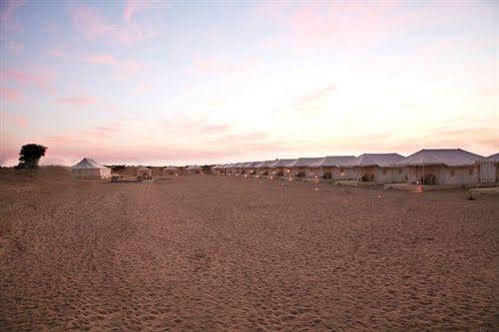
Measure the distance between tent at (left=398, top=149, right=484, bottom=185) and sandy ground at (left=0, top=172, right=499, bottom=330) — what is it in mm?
16344

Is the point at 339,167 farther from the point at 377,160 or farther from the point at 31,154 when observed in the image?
the point at 31,154

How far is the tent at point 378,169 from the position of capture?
3619 cm

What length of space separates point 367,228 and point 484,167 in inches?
983

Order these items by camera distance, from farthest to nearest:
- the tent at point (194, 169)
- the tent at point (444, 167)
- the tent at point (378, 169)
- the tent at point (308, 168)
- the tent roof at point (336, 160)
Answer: the tent at point (194, 169) → the tent at point (308, 168) → the tent roof at point (336, 160) → the tent at point (378, 169) → the tent at point (444, 167)

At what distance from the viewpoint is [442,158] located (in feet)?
92.0

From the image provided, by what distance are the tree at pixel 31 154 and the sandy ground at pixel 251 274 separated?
197ft

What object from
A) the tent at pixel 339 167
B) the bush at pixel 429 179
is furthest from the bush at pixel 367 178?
the bush at pixel 429 179

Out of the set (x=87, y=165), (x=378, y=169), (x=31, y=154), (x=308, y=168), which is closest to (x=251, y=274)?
(x=378, y=169)

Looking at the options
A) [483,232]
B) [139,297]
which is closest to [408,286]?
[139,297]

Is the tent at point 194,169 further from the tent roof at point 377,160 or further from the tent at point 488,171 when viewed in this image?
the tent at point 488,171

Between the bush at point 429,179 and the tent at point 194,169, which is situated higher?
the tent at point 194,169

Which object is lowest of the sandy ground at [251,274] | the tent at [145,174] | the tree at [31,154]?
the sandy ground at [251,274]

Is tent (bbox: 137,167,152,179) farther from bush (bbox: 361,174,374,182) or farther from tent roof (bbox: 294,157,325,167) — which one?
bush (bbox: 361,174,374,182)

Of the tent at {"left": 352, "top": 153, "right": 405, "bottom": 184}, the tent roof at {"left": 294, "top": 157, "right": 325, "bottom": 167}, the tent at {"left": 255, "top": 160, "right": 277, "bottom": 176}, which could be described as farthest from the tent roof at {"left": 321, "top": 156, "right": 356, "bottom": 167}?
the tent at {"left": 255, "top": 160, "right": 277, "bottom": 176}
